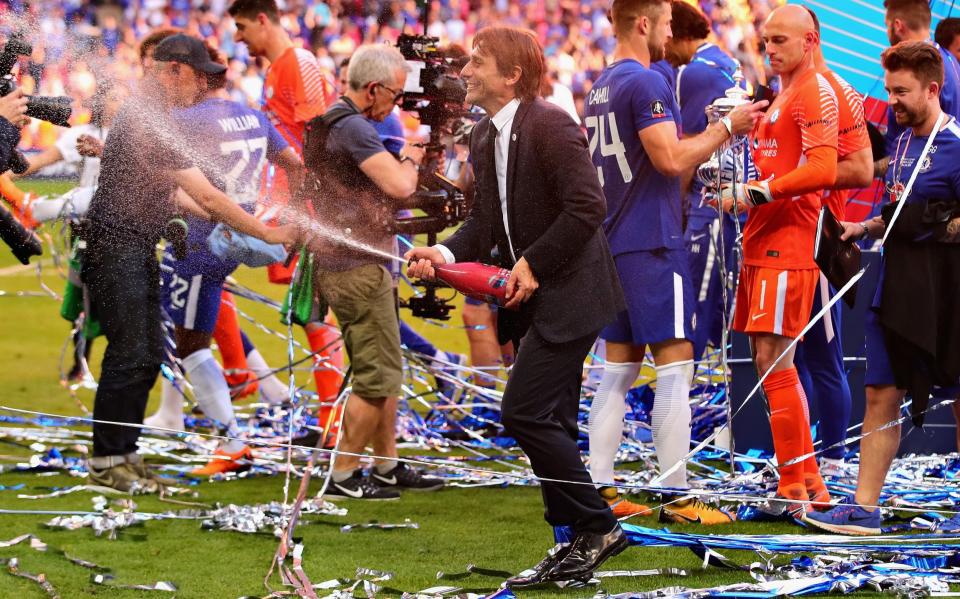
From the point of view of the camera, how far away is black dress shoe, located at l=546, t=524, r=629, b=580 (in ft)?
13.8

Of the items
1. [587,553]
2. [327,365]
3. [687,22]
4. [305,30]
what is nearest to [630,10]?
[687,22]

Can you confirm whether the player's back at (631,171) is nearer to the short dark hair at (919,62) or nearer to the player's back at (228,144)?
the short dark hair at (919,62)

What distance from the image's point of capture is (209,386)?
6.72 metres

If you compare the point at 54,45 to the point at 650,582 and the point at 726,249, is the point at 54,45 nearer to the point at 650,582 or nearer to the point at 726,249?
the point at 650,582

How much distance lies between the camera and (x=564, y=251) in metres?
4.16

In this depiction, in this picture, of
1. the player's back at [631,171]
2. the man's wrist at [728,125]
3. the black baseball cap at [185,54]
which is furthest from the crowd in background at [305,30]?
the man's wrist at [728,125]

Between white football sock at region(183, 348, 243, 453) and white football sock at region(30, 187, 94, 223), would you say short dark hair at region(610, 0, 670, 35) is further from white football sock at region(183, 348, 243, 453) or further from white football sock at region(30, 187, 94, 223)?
white football sock at region(183, 348, 243, 453)

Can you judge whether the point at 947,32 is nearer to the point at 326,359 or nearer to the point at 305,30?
the point at 326,359

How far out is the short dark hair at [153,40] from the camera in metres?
6.10

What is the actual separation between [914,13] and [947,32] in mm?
375

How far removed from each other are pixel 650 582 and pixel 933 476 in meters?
2.48

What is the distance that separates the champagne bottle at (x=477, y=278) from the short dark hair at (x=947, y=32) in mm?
3565

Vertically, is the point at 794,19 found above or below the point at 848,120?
above

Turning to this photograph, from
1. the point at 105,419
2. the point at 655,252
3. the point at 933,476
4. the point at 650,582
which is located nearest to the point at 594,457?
the point at 655,252
